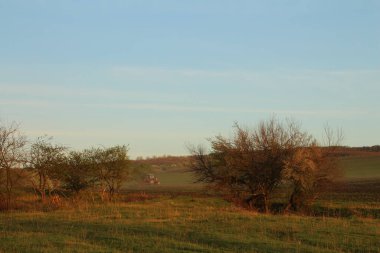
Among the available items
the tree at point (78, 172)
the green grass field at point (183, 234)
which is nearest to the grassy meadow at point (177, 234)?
the green grass field at point (183, 234)

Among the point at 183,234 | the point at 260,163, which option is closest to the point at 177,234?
the point at 183,234

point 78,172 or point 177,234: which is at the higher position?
point 78,172

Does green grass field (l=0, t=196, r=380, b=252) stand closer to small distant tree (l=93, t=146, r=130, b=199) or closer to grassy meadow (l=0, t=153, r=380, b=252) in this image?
grassy meadow (l=0, t=153, r=380, b=252)

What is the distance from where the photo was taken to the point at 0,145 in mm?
32000

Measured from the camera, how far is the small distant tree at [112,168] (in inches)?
1586

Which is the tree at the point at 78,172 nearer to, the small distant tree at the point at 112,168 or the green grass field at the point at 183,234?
the small distant tree at the point at 112,168

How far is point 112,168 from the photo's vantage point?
40812mm

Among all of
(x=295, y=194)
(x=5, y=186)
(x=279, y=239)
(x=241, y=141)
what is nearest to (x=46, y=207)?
(x=5, y=186)

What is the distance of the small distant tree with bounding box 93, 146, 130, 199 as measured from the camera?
40.3 m

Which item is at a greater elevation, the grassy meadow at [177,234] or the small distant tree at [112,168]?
the small distant tree at [112,168]

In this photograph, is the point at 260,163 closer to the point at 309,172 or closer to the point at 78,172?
the point at 309,172

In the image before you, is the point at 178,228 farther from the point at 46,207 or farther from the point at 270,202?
the point at 270,202

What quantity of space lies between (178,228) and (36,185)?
62.5 feet

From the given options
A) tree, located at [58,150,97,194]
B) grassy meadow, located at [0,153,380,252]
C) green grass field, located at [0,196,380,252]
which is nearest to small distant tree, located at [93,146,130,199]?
tree, located at [58,150,97,194]
